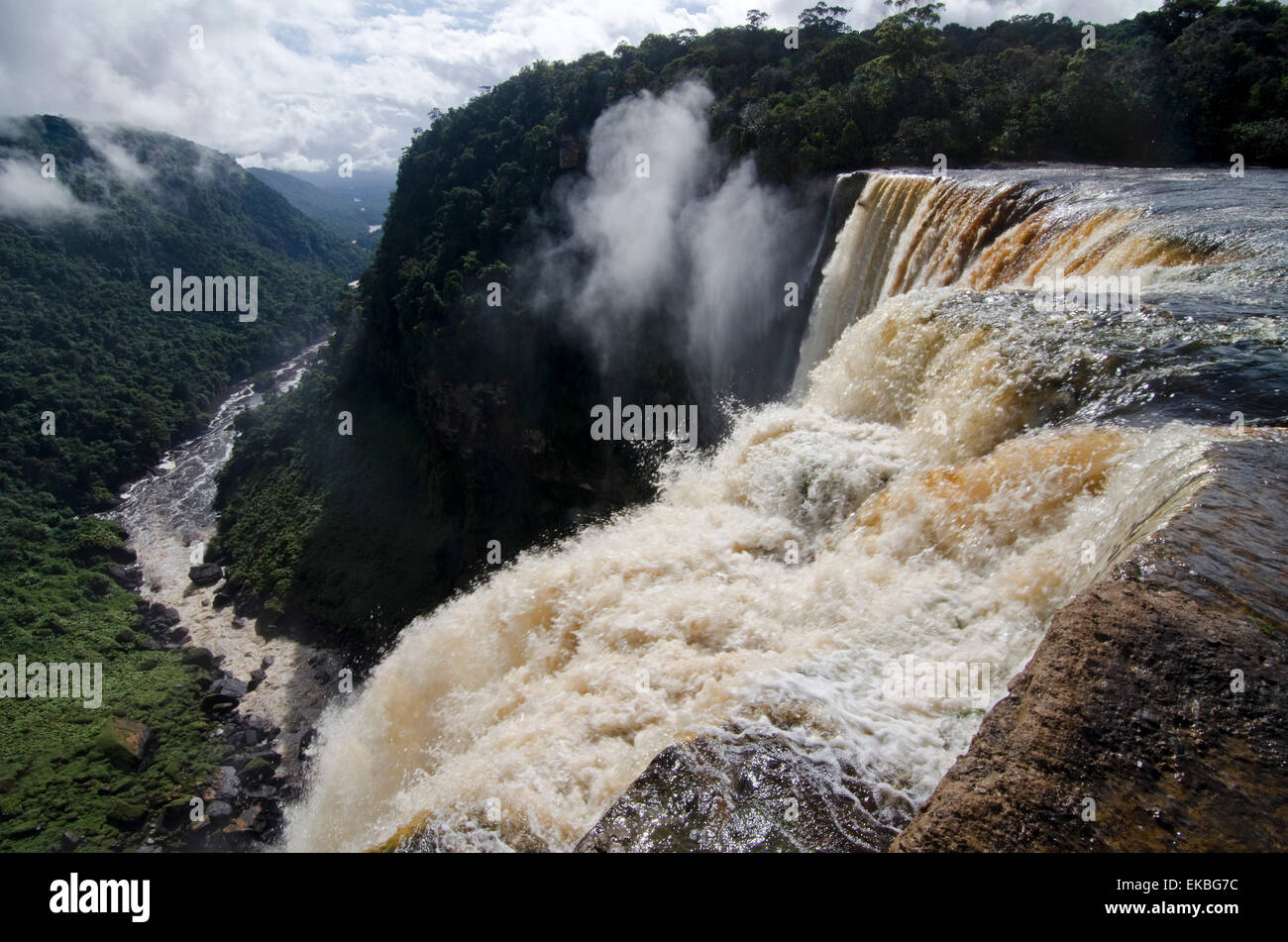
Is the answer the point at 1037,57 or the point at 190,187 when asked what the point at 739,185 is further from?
the point at 190,187

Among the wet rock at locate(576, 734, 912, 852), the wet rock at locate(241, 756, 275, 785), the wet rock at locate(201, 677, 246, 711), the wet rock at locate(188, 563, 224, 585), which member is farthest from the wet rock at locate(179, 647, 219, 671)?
the wet rock at locate(576, 734, 912, 852)

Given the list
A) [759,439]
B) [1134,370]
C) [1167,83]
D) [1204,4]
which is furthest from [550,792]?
[1204,4]

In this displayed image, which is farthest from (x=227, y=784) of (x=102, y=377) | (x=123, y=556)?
(x=102, y=377)

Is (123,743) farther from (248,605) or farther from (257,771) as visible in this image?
(248,605)

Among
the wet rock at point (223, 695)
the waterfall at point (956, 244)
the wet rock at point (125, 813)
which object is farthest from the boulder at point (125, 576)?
the waterfall at point (956, 244)

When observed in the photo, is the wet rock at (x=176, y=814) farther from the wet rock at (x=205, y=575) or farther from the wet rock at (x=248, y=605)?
the wet rock at (x=205, y=575)

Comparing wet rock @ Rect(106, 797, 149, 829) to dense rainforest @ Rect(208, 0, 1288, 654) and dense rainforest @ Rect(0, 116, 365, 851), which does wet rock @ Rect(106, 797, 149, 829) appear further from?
dense rainforest @ Rect(208, 0, 1288, 654)
